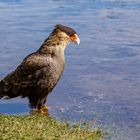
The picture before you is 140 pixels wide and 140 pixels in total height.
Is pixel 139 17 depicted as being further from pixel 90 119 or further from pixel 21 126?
pixel 21 126

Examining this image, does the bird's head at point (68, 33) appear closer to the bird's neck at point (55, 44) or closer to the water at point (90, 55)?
the bird's neck at point (55, 44)

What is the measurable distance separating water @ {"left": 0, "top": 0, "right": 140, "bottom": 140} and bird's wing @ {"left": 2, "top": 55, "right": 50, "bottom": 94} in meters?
→ 0.50

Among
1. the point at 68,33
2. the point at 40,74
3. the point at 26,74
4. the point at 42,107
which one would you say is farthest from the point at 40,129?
the point at 68,33

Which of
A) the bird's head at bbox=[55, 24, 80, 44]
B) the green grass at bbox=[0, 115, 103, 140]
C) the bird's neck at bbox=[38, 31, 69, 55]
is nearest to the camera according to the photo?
the green grass at bbox=[0, 115, 103, 140]

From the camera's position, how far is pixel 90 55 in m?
13.1

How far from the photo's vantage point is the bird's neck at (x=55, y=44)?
9.73 metres

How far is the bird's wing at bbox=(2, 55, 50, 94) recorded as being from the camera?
378 inches

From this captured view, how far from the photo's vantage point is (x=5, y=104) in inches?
414

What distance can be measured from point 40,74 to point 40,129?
1.46 metres

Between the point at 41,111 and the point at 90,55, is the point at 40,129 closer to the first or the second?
the point at 41,111

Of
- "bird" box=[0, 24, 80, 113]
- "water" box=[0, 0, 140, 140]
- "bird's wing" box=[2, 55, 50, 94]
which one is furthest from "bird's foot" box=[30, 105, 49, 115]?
"bird's wing" box=[2, 55, 50, 94]

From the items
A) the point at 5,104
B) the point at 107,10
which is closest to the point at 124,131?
the point at 5,104

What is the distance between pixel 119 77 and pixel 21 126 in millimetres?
3899

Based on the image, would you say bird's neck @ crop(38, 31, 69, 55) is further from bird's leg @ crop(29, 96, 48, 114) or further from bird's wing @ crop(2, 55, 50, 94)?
bird's leg @ crop(29, 96, 48, 114)
